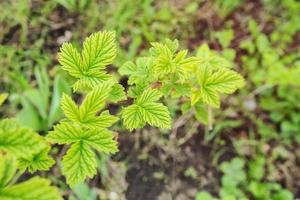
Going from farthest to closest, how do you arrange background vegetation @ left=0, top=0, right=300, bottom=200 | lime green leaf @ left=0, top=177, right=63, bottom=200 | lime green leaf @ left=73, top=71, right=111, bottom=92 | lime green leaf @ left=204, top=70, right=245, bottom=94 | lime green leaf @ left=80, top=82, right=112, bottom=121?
1. background vegetation @ left=0, top=0, right=300, bottom=200
2. lime green leaf @ left=204, top=70, right=245, bottom=94
3. lime green leaf @ left=73, top=71, right=111, bottom=92
4. lime green leaf @ left=80, top=82, right=112, bottom=121
5. lime green leaf @ left=0, top=177, right=63, bottom=200

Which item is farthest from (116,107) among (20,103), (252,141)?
(252,141)

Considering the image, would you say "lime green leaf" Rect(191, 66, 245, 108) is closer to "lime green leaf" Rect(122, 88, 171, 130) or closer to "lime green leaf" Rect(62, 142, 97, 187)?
"lime green leaf" Rect(122, 88, 171, 130)

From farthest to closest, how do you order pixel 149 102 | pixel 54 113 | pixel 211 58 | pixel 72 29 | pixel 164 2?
pixel 164 2 < pixel 72 29 < pixel 54 113 < pixel 211 58 < pixel 149 102

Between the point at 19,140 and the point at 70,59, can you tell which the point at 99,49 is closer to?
the point at 70,59

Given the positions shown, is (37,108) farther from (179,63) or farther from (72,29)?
(179,63)

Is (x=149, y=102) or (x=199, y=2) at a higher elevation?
(x=199, y=2)

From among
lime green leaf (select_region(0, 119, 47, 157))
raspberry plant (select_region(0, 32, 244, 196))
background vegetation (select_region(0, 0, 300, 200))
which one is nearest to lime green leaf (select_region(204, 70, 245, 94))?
raspberry plant (select_region(0, 32, 244, 196))
